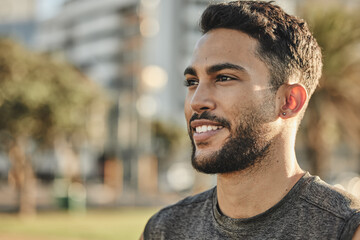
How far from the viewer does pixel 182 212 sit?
237 centimetres

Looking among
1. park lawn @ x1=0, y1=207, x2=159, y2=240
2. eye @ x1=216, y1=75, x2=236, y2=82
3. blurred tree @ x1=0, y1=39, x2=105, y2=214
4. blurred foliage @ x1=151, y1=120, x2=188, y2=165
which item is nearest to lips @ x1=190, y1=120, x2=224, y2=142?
eye @ x1=216, y1=75, x2=236, y2=82


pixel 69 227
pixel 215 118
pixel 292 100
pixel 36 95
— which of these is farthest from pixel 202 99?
pixel 36 95

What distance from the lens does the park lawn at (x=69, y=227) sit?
47.8 feet

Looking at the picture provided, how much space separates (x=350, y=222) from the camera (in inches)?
71.8

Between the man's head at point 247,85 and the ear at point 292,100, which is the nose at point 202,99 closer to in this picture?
Result: the man's head at point 247,85

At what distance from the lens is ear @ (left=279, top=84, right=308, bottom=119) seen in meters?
2.14

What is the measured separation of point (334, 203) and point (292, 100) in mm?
464

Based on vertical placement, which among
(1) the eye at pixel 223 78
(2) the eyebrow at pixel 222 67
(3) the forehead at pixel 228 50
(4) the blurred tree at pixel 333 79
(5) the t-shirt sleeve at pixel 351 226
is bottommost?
(5) the t-shirt sleeve at pixel 351 226

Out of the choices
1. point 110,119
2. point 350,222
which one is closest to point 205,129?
point 350,222

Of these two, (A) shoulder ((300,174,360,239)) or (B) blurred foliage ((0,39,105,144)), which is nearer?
(A) shoulder ((300,174,360,239))

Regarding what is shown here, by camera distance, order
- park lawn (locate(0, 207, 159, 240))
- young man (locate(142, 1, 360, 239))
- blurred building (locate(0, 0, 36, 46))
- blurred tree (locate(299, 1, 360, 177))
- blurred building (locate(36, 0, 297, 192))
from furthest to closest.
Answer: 1. blurred building (locate(0, 0, 36, 46))
2. blurred building (locate(36, 0, 297, 192))
3. blurred tree (locate(299, 1, 360, 177))
4. park lawn (locate(0, 207, 159, 240))
5. young man (locate(142, 1, 360, 239))

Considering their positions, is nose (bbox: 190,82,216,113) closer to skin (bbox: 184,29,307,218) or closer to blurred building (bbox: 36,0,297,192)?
skin (bbox: 184,29,307,218)

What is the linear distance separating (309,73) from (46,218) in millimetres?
19221

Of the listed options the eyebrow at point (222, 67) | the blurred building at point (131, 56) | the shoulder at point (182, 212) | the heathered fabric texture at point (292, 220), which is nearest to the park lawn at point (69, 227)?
the shoulder at point (182, 212)
